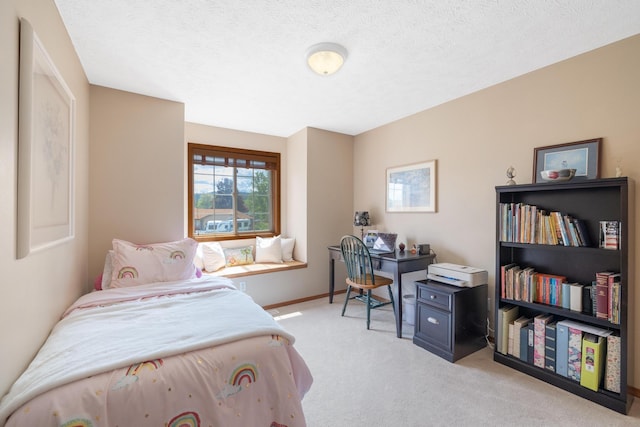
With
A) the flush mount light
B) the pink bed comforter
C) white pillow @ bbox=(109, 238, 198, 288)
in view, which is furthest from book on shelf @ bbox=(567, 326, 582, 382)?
white pillow @ bbox=(109, 238, 198, 288)

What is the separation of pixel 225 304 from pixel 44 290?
898 mm

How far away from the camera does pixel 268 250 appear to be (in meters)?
3.79

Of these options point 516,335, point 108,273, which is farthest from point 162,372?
point 516,335

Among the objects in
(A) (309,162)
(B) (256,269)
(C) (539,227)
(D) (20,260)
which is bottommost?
(B) (256,269)

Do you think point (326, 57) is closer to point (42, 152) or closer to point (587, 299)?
point (42, 152)

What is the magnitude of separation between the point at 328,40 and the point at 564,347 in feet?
8.80

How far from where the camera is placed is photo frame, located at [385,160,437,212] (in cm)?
311

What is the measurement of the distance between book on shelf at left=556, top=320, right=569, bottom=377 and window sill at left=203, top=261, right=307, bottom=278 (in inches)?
104

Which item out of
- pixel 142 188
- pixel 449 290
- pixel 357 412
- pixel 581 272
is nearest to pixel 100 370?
pixel 357 412

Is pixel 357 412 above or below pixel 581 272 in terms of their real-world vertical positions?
below

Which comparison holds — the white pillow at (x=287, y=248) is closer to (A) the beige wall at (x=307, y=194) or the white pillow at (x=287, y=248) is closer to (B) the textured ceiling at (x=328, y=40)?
(A) the beige wall at (x=307, y=194)

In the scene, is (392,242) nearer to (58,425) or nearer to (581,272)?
(581,272)

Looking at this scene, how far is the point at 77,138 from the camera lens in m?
2.03

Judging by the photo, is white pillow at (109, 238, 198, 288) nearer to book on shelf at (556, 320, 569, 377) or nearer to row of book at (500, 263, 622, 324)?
row of book at (500, 263, 622, 324)
